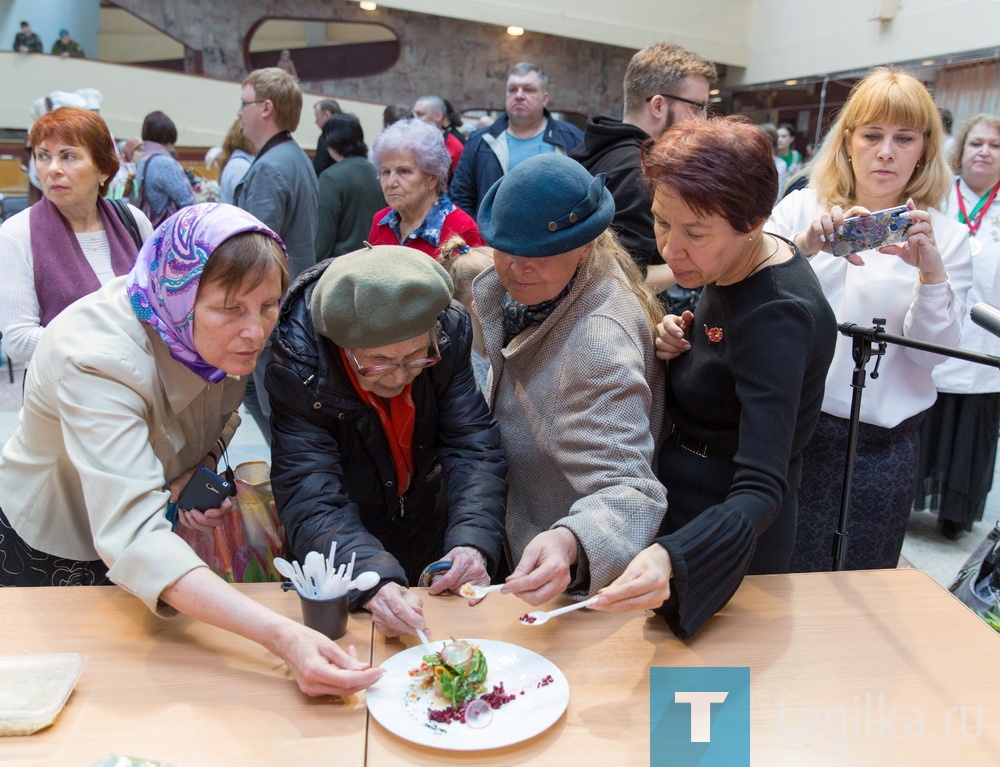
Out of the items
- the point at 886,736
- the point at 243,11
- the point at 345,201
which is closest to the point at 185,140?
the point at 243,11

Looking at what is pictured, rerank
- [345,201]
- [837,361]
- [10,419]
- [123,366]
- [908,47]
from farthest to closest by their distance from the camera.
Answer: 1. [908,47]
2. [10,419]
3. [345,201]
4. [837,361]
5. [123,366]

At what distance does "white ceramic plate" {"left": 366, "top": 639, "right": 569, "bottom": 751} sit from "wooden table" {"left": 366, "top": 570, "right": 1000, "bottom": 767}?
2 centimetres

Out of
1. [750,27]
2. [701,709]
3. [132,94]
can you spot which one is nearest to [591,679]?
[701,709]

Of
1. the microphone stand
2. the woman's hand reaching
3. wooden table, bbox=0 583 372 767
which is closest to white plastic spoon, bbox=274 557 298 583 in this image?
wooden table, bbox=0 583 372 767

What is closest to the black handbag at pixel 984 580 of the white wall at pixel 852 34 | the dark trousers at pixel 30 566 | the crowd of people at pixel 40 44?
the dark trousers at pixel 30 566

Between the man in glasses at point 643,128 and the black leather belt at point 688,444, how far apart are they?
88 centimetres

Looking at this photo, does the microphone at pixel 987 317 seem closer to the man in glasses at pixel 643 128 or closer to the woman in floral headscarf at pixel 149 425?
the woman in floral headscarf at pixel 149 425

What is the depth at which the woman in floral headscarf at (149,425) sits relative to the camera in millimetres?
1229

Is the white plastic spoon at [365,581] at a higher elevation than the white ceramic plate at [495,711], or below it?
higher

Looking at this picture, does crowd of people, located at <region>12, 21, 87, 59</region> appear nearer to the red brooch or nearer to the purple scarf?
the purple scarf

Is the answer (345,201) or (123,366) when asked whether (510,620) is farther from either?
(345,201)

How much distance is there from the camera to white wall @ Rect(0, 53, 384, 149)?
33.3 feet

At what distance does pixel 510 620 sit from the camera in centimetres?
140

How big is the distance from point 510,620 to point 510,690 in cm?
21
